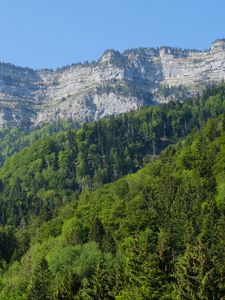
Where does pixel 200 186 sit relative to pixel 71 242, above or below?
above

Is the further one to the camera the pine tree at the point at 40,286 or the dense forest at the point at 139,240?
the pine tree at the point at 40,286

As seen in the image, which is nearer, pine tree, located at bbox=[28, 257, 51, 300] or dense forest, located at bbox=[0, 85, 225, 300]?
dense forest, located at bbox=[0, 85, 225, 300]

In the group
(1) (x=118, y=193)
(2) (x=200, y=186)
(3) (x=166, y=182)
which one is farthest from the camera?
(1) (x=118, y=193)

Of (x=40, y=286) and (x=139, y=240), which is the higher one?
(x=139, y=240)

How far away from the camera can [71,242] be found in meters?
121

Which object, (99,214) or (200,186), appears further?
(99,214)

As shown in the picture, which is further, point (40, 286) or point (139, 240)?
point (40, 286)

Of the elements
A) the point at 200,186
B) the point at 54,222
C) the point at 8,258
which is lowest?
the point at 8,258

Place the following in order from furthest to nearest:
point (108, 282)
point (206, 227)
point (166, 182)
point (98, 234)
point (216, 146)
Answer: point (216, 146) → point (166, 182) → point (98, 234) → point (206, 227) → point (108, 282)

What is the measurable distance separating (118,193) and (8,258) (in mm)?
38065

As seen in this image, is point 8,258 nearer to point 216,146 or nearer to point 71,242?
point 71,242


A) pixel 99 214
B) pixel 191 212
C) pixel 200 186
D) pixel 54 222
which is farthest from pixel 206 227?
pixel 54 222

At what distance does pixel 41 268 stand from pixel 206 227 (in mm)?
35729

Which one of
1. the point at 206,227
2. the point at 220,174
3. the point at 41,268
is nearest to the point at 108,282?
the point at 41,268
